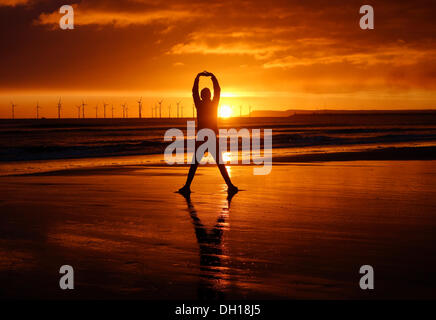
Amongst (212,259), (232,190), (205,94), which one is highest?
(205,94)

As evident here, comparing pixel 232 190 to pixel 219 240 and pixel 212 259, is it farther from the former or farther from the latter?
pixel 212 259

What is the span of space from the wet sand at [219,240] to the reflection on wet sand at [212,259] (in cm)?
1

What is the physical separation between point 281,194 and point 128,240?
4.94 metres

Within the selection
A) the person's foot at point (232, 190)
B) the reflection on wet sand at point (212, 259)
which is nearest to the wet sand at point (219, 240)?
the reflection on wet sand at point (212, 259)

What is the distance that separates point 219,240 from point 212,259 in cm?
94

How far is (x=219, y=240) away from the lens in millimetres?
6750

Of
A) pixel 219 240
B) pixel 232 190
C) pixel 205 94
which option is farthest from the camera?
pixel 232 190

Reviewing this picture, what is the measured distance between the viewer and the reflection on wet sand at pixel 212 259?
4.78 meters

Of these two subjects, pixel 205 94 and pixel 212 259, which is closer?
pixel 212 259

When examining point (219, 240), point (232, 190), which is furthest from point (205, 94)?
point (219, 240)

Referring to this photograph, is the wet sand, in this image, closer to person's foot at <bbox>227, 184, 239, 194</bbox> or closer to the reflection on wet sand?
the reflection on wet sand
